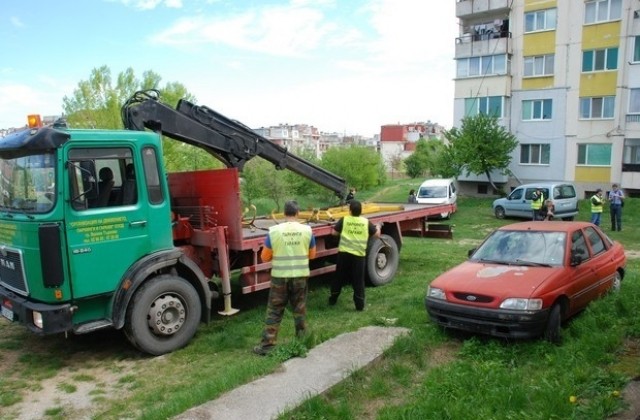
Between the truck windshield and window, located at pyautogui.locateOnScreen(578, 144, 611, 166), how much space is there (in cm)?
2767

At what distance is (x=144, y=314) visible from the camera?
20.1 feet

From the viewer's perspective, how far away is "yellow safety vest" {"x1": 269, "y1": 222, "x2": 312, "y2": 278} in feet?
19.9

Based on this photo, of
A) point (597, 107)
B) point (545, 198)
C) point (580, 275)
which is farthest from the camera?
point (597, 107)

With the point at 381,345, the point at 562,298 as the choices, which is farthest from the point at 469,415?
the point at 562,298

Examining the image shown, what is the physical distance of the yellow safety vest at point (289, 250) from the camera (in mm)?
6070

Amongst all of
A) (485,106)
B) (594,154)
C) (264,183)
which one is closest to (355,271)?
(264,183)

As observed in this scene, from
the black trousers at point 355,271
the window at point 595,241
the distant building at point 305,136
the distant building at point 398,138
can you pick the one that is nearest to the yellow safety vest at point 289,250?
the black trousers at point 355,271

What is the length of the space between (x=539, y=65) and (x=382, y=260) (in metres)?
24.2

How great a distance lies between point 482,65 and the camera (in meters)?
31.0

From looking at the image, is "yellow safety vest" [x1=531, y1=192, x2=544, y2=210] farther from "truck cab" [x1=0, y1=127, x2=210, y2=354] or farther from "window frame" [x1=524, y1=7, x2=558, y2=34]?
"truck cab" [x1=0, y1=127, x2=210, y2=354]

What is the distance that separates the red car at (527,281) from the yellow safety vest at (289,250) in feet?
5.22

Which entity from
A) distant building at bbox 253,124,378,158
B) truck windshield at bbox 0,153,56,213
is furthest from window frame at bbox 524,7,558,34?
distant building at bbox 253,124,378,158

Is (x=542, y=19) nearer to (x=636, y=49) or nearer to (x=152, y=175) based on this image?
(x=636, y=49)

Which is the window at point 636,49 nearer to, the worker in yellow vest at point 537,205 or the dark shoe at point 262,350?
the worker in yellow vest at point 537,205
